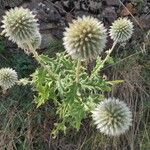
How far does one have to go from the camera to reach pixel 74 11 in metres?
3.85

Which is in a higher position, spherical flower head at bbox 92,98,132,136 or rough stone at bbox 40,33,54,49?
rough stone at bbox 40,33,54,49

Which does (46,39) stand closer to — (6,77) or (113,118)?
(6,77)

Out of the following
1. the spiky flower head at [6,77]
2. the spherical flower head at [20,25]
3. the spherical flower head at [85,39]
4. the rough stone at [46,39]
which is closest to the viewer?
the spherical flower head at [85,39]

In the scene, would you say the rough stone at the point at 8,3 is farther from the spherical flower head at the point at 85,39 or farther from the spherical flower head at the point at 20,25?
the spherical flower head at the point at 85,39

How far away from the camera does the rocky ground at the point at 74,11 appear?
3791mm

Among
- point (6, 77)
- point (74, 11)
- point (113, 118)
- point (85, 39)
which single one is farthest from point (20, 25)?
point (74, 11)

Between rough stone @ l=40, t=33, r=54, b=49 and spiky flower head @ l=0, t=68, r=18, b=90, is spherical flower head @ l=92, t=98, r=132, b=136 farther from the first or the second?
rough stone @ l=40, t=33, r=54, b=49

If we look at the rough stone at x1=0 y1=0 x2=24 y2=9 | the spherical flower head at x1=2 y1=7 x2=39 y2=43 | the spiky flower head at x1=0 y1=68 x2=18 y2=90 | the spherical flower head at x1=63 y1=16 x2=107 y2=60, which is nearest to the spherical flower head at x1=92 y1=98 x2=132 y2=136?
the spherical flower head at x1=63 y1=16 x2=107 y2=60

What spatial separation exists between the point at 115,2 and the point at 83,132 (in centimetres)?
127

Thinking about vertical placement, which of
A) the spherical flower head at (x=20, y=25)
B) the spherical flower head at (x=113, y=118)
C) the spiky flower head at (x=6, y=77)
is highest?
the spherical flower head at (x=20, y=25)

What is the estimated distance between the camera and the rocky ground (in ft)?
12.4

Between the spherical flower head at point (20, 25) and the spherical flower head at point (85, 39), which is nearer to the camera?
the spherical flower head at point (85, 39)

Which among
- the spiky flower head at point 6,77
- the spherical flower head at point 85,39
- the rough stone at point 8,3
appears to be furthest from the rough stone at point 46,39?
the spherical flower head at point 85,39

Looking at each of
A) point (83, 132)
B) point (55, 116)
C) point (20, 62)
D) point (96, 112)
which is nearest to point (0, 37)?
point (20, 62)
